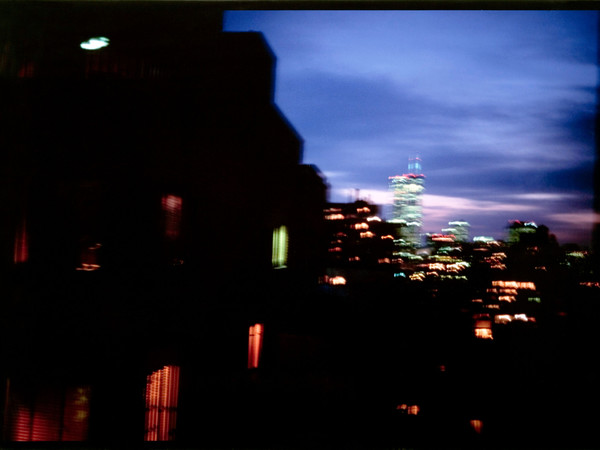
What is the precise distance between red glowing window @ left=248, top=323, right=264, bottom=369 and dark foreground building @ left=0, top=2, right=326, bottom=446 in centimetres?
251

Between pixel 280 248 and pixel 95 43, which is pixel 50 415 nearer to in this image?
pixel 95 43

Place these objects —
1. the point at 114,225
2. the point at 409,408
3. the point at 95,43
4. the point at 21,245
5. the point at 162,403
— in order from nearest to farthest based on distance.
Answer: the point at 21,245 → the point at 95,43 → the point at 114,225 → the point at 162,403 → the point at 409,408

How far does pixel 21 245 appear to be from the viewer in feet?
15.8

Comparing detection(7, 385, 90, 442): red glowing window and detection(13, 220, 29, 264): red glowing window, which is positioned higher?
detection(13, 220, 29, 264): red glowing window

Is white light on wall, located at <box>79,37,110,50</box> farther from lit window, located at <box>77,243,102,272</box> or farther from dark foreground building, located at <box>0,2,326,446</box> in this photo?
lit window, located at <box>77,243,102,272</box>

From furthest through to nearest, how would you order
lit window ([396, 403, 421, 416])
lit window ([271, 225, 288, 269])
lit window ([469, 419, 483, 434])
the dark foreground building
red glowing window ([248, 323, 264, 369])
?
lit window ([271, 225, 288, 269])
lit window ([396, 403, 421, 416])
red glowing window ([248, 323, 264, 369])
lit window ([469, 419, 483, 434])
the dark foreground building

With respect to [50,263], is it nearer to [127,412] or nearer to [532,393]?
[127,412]

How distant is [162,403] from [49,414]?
1.77 metres

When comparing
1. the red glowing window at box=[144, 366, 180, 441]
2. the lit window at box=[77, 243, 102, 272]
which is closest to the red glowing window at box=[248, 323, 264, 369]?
the red glowing window at box=[144, 366, 180, 441]

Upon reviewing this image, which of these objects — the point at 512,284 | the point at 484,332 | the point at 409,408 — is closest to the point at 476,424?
the point at 409,408

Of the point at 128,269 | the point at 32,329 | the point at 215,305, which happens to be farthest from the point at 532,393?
the point at 32,329

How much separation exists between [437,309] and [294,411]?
67.7 feet

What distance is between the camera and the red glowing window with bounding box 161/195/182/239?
646 cm

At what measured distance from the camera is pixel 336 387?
10.4m
